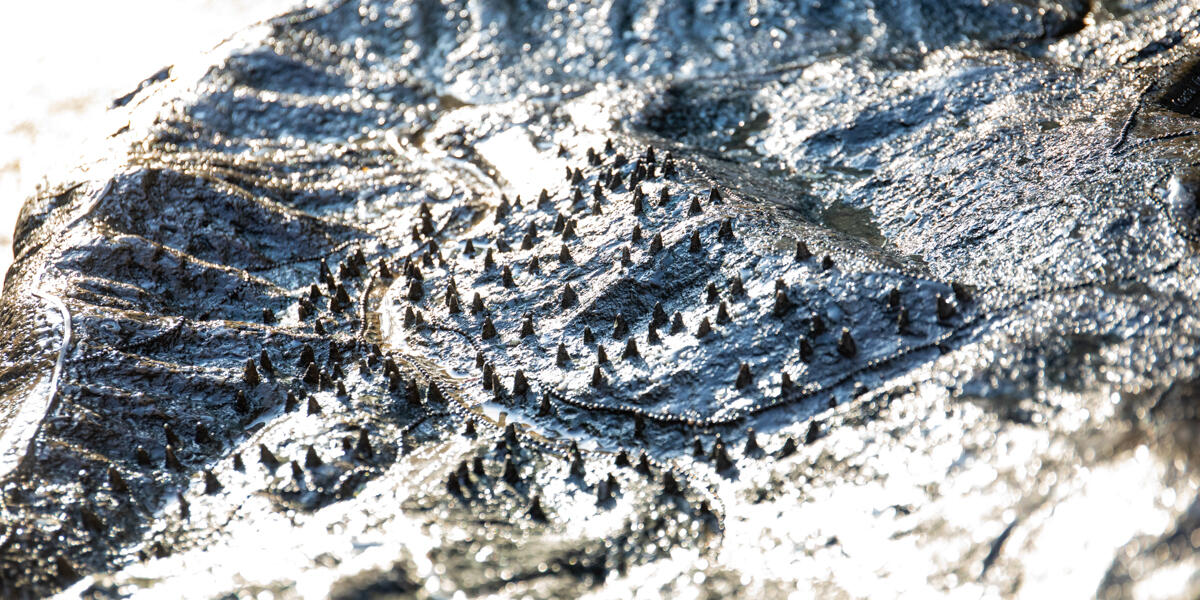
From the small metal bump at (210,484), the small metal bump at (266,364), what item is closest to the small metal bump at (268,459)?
the small metal bump at (210,484)

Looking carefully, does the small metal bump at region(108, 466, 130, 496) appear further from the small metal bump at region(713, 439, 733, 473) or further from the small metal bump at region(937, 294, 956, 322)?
the small metal bump at region(937, 294, 956, 322)

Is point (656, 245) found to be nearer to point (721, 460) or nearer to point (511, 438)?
point (511, 438)

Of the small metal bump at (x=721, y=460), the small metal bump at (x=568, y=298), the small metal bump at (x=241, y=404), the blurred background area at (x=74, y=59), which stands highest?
the blurred background area at (x=74, y=59)

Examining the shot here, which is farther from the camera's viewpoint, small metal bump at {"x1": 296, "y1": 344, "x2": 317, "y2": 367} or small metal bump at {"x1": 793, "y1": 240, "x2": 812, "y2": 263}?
small metal bump at {"x1": 296, "y1": 344, "x2": 317, "y2": 367}

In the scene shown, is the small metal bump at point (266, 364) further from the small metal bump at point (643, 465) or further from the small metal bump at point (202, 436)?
the small metal bump at point (643, 465)

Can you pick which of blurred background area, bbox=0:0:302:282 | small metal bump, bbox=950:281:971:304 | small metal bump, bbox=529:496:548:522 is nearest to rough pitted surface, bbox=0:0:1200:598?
small metal bump, bbox=529:496:548:522

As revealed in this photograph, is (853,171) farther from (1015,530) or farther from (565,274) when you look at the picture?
(1015,530)

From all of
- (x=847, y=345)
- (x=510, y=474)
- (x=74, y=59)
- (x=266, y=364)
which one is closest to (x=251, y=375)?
(x=266, y=364)
